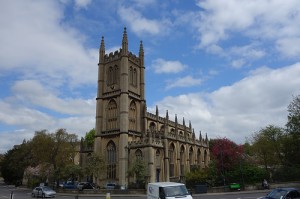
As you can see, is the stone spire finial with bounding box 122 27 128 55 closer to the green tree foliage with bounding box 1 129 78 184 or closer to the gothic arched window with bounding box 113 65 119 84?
the gothic arched window with bounding box 113 65 119 84

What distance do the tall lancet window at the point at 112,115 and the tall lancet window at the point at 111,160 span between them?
3.28 m

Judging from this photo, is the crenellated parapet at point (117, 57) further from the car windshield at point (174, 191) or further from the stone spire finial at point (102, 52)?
the car windshield at point (174, 191)

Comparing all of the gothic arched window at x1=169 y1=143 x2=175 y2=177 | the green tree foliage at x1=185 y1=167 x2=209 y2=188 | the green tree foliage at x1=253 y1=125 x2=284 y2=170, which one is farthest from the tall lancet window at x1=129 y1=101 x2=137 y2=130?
the green tree foliage at x1=253 y1=125 x2=284 y2=170

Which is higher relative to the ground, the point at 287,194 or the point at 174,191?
the point at 174,191

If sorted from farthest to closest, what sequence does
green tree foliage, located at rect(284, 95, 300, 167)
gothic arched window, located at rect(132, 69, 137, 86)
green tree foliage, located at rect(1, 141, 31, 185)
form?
green tree foliage, located at rect(1, 141, 31, 185) → gothic arched window, located at rect(132, 69, 137, 86) → green tree foliage, located at rect(284, 95, 300, 167)

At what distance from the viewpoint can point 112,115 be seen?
2376 inches

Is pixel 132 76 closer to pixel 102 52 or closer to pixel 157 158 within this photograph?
pixel 102 52

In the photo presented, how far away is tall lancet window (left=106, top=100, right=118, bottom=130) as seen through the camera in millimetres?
59688

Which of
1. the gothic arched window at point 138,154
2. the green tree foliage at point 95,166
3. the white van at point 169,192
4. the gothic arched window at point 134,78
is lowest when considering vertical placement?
the white van at point 169,192

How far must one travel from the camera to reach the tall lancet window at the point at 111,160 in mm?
56656

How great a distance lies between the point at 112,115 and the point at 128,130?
16.6ft

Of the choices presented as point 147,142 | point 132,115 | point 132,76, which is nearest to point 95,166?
point 147,142

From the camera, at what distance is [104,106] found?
61.7m

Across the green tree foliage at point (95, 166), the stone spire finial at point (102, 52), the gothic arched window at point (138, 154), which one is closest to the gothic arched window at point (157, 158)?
the gothic arched window at point (138, 154)
